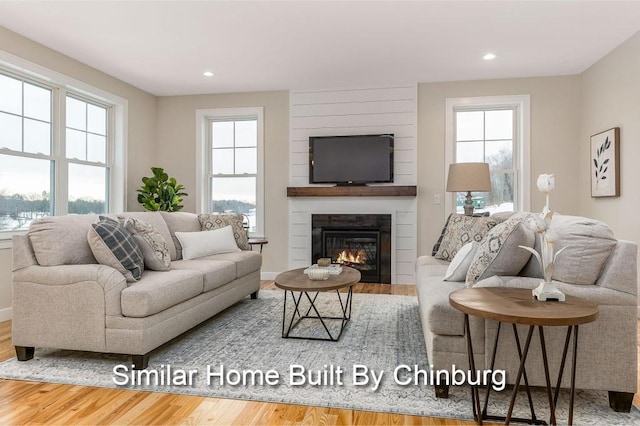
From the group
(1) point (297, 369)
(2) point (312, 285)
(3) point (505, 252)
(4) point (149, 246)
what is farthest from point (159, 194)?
(3) point (505, 252)

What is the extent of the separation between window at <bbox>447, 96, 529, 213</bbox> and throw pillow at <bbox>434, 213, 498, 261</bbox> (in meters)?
1.71

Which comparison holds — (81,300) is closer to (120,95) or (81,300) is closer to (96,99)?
(96,99)

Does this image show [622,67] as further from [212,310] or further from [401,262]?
[212,310]

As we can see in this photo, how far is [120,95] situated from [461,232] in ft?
14.5

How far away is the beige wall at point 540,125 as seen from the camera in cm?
485

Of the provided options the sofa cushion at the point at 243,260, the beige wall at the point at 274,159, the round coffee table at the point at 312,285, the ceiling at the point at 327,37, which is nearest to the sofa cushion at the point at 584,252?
the round coffee table at the point at 312,285

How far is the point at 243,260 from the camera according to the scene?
12.4 ft

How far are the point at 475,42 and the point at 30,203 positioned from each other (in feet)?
15.1

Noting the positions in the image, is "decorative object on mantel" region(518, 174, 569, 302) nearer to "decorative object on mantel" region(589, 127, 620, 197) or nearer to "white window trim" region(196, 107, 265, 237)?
"decorative object on mantel" region(589, 127, 620, 197)

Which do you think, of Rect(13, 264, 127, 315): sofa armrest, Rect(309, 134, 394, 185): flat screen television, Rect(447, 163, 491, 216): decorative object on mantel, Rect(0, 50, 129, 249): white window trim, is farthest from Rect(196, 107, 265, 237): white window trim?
Rect(13, 264, 127, 315): sofa armrest

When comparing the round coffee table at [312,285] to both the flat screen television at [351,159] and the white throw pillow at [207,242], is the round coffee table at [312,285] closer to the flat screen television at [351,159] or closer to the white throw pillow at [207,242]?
the white throw pillow at [207,242]

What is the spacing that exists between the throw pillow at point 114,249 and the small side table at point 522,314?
1996 millimetres

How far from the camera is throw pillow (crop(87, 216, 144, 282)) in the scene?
253 centimetres

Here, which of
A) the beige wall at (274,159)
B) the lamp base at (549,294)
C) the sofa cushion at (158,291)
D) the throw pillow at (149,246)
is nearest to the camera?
the lamp base at (549,294)
